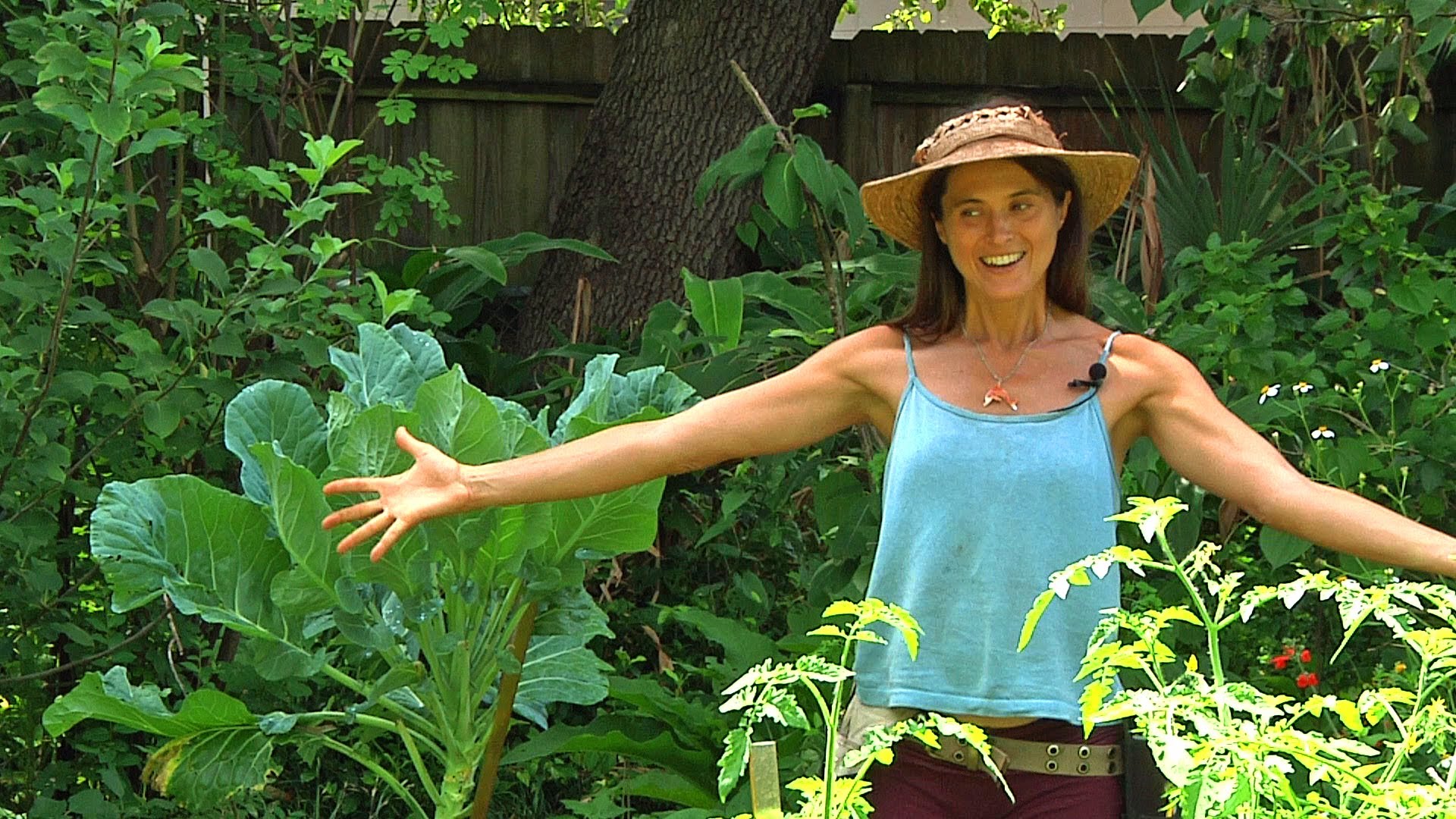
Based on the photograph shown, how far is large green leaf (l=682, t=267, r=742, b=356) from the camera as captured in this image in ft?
13.8

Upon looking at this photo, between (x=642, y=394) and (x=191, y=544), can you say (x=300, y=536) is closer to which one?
(x=191, y=544)

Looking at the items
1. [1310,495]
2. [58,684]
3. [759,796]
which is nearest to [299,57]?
[58,684]

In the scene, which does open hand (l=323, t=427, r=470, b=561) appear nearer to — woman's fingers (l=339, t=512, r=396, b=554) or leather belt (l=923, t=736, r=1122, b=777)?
woman's fingers (l=339, t=512, r=396, b=554)

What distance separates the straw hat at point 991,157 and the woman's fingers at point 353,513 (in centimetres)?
84

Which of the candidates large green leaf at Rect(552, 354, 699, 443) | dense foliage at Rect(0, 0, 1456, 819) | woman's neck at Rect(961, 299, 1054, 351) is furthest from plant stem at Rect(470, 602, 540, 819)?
woman's neck at Rect(961, 299, 1054, 351)

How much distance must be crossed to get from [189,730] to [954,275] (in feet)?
5.10

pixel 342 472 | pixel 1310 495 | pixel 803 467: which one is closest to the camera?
pixel 1310 495

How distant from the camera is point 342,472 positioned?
2918mm

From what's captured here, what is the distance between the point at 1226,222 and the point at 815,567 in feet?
5.57

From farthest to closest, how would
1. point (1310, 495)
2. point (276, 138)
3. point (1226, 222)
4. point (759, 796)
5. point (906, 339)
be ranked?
1. point (1226, 222)
2. point (276, 138)
3. point (906, 339)
4. point (1310, 495)
5. point (759, 796)

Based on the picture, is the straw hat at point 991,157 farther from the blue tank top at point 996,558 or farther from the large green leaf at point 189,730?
the large green leaf at point 189,730

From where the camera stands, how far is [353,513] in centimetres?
249

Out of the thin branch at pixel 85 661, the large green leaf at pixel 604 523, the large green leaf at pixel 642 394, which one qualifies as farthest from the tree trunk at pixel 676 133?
the large green leaf at pixel 604 523

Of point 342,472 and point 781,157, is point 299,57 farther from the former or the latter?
point 342,472
